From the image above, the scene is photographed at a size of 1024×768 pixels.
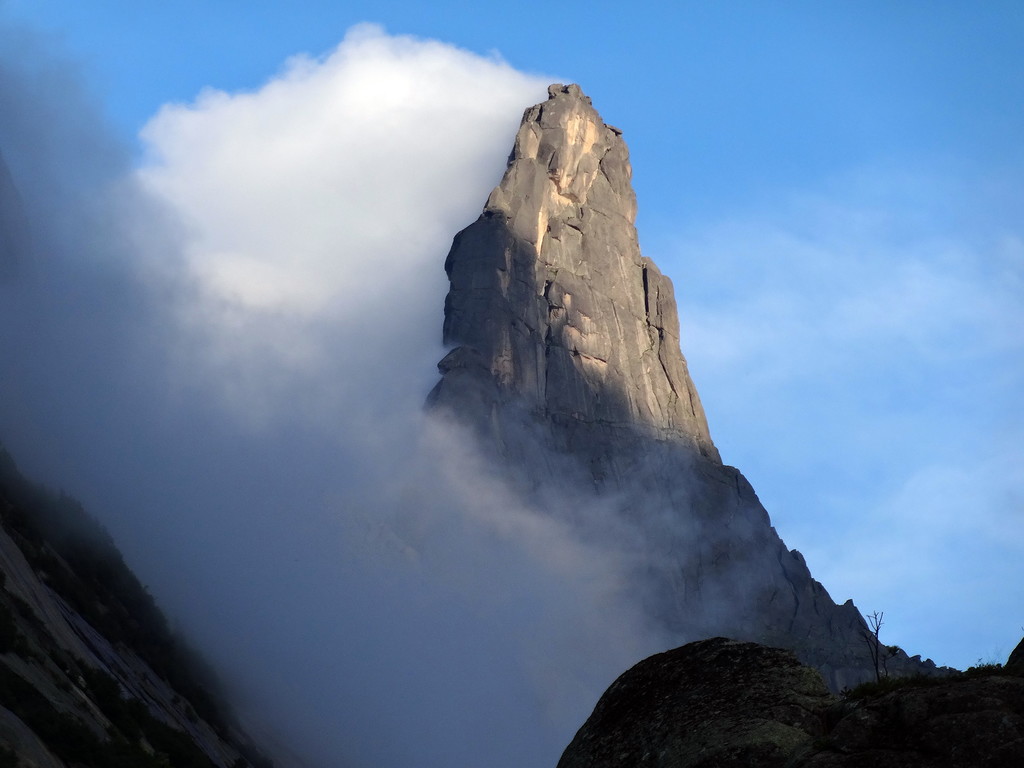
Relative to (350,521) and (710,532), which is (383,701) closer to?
(350,521)

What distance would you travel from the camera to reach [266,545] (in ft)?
479

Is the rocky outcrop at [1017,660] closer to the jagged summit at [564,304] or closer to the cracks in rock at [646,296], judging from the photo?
the jagged summit at [564,304]

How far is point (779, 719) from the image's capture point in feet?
49.1

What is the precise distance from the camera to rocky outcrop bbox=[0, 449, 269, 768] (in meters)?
30.2

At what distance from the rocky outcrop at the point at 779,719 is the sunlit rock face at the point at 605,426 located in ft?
481

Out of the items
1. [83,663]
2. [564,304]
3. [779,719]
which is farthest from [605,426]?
[779,719]

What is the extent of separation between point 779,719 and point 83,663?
3087 centimetres

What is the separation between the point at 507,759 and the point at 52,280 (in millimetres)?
72058

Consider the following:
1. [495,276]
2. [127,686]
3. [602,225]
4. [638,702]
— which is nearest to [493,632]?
[495,276]

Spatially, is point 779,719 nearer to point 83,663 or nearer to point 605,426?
point 83,663

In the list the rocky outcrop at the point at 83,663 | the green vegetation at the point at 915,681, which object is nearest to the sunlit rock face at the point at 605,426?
the rocky outcrop at the point at 83,663

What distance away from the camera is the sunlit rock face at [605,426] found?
6526 inches

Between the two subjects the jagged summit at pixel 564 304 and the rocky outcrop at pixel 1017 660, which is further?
the jagged summit at pixel 564 304

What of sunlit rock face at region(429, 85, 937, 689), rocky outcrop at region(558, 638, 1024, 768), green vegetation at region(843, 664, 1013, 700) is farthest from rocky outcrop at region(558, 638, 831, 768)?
sunlit rock face at region(429, 85, 937, 689)
